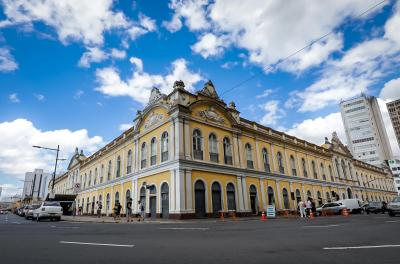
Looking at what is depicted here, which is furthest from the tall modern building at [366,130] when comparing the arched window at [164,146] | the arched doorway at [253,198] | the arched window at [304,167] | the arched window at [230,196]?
the arched window at [164,146]

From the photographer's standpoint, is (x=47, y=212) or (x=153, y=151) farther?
(x=153, y=151)

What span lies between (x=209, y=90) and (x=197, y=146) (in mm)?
6344

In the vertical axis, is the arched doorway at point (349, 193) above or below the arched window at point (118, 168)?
below

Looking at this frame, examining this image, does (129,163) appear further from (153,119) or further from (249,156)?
(249,156)

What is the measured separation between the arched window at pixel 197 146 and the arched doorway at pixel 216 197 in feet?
9.15

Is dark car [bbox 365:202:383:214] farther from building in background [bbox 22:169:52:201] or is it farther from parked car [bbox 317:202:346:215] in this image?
building in background [bbox 22:169:52:201]

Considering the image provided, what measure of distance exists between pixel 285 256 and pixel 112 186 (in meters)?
29.4

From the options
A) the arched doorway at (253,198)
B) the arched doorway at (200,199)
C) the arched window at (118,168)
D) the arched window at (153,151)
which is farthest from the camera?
the arched window at (118,168)

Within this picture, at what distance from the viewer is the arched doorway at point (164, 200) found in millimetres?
20914

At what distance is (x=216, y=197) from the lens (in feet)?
73.4

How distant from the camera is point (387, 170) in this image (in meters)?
66.8

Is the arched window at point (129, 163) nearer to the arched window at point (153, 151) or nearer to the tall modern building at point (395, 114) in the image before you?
the arched window at point (153, 151)

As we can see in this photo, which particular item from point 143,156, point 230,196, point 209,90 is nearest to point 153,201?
point 143,156

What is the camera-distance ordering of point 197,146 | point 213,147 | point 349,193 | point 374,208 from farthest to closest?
point 349,193 < point 374,208 < point 213,147 < point 197,146
